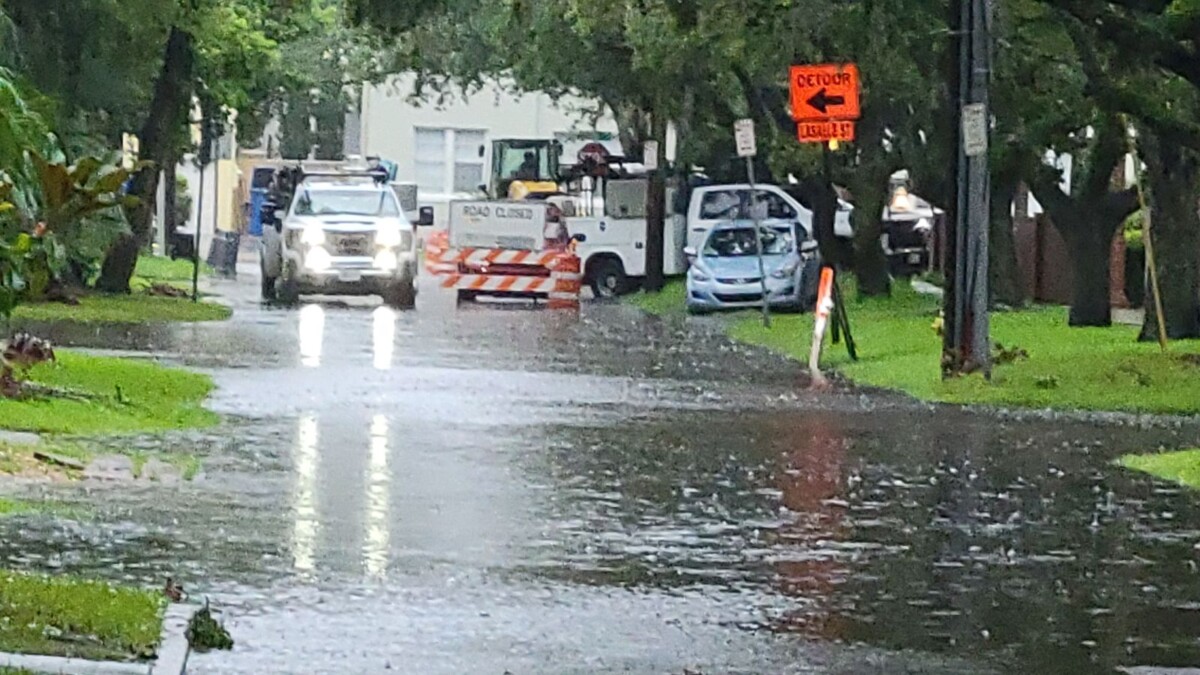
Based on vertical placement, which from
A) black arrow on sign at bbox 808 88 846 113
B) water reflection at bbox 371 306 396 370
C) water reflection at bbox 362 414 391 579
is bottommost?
water reflection at bbox 371 306 396 370

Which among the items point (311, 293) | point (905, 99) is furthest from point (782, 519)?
point (311, 293)

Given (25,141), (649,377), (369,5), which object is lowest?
(649,377)

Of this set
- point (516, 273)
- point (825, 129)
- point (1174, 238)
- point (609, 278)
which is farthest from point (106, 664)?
point (609, 278)

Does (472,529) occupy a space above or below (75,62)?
below

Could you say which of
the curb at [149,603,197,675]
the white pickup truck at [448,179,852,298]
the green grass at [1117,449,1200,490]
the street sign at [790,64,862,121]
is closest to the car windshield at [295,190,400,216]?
the white pickup truck at [448,179,852,298]

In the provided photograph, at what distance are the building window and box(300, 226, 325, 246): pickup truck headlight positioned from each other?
38.5m

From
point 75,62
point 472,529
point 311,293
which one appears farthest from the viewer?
point 311,293

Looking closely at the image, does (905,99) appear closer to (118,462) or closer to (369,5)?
(369,5)

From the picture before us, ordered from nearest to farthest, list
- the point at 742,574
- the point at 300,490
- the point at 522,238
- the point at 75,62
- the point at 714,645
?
the point at 714,645, the point at 742,574, the point at 300,490, the point at 75,62, the point at 522,238

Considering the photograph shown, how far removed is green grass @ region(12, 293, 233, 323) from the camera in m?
29.7

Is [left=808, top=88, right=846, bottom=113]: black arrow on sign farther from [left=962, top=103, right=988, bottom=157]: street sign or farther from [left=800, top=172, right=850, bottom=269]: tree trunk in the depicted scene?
[left=800, top=172, right=850, bottom=269]: tree trunk

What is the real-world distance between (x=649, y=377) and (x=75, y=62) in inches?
337

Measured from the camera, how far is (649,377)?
24.6m

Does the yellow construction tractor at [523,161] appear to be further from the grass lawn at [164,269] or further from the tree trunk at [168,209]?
the grass lawn at [164,269]
